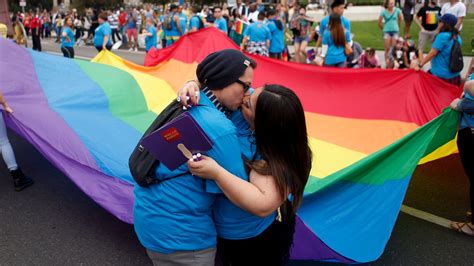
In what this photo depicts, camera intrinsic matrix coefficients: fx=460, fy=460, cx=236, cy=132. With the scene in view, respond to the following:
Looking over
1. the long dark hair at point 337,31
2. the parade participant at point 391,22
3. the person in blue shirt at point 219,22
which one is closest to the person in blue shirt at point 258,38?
the person in blue shirt at point 219,22

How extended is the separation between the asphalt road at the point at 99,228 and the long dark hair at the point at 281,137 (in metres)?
1.72

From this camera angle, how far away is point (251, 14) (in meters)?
14.4

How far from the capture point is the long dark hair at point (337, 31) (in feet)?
25.2

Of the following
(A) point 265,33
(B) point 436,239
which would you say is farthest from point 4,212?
(A) point 265,33

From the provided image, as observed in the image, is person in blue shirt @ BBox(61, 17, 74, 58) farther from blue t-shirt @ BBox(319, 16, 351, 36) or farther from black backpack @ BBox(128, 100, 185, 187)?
black backpack @ BBox(128, 100, 185, 187)

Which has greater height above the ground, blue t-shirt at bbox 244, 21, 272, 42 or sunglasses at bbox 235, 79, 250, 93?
sunglasses at bbox 235, 79, 250, 93

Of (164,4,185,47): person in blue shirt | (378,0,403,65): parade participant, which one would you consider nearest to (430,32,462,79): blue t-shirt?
(378,0,403,65): parade participant

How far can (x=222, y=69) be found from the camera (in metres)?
1.85

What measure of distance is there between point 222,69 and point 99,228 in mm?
2639

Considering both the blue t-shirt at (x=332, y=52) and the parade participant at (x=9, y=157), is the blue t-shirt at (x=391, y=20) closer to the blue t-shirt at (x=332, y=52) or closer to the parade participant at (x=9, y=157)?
the blue t-shirt at (x=332, y=52)

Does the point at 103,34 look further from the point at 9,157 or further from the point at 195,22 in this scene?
the point at 9,157

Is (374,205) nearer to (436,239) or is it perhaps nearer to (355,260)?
(355,260)

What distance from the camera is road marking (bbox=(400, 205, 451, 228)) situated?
13.3 feet

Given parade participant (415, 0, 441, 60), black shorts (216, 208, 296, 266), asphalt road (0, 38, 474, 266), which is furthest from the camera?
parade participant (415, 0, 441, 60)
